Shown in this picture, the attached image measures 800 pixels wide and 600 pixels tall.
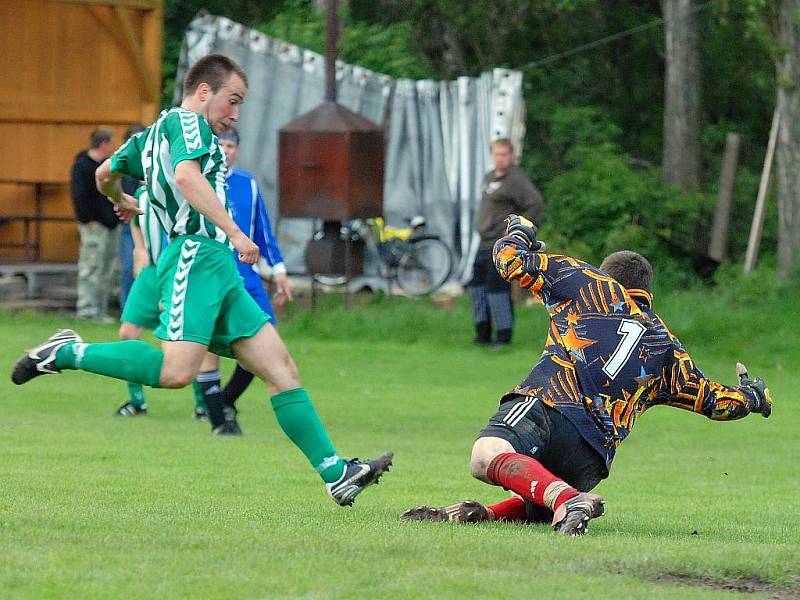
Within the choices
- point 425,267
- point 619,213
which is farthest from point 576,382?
point 619,213

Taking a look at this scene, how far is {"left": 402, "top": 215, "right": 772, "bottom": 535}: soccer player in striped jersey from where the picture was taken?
20.8ft

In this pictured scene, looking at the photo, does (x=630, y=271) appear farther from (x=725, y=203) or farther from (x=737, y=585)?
(x=725, y=203)

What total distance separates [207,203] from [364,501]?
1.71 m

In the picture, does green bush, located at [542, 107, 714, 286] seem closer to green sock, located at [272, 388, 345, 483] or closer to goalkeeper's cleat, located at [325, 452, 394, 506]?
green sock, located at [272, 388, 345, 483]

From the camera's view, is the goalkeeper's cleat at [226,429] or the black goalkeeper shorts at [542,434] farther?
the goalkeeper's cleat at [226,429]

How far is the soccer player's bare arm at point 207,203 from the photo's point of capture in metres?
6.49

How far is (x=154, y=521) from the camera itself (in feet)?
19.7

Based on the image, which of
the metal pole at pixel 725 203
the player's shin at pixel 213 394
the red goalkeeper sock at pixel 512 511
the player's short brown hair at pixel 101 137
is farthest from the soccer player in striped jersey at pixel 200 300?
the metal pole at pixel 725 203

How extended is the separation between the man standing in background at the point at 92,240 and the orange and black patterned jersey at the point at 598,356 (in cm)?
1147

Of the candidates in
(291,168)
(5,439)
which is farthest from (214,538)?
(291,168)

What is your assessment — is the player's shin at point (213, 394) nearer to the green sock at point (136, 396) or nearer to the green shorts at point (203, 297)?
the green sock at point (136, 396)

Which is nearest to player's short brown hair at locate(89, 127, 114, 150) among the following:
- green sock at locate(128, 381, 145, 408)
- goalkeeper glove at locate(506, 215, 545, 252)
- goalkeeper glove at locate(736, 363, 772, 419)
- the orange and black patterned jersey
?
green sock at locate(128, 381, 145, 408)

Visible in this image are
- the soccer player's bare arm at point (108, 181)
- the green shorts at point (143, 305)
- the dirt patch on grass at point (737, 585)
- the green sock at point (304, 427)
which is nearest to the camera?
the dirt patch on grass at point (737, 585)

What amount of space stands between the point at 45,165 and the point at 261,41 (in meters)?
3.48
